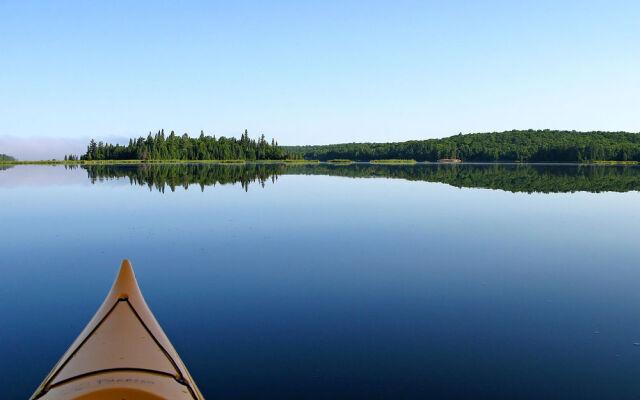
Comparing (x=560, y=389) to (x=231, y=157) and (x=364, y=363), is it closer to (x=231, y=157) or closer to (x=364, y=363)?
(x=364, y=363)

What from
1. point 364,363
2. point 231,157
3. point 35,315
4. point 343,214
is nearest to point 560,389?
point 364,363

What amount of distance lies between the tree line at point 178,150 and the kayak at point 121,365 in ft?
542

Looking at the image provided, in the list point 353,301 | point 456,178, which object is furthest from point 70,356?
point 456,178

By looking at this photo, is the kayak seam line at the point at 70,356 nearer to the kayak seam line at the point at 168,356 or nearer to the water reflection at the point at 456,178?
the kayak seam line at the point at 168,356

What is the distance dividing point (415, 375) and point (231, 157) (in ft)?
602

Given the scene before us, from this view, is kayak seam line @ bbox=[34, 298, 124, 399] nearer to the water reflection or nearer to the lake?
the lake

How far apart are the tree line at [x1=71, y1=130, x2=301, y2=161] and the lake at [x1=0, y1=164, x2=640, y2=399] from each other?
5955 inches

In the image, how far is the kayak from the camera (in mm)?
4691

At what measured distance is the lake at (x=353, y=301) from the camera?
21.4ft

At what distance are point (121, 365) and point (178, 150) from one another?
584 feet

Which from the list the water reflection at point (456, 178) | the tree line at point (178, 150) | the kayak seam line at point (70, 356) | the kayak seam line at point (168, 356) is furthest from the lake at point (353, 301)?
the tree line at point (178, 150)

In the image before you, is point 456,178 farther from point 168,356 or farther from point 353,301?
point 168,356

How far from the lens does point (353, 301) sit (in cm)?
974

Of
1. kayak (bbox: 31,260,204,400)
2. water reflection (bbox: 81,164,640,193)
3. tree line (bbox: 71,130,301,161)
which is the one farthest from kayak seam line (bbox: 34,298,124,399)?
tree line (bbox: 71,130,301,161)
